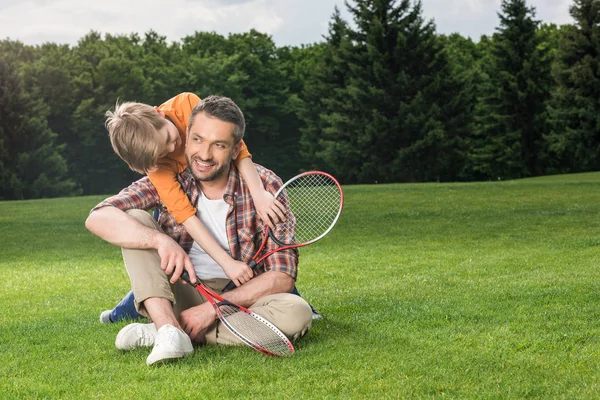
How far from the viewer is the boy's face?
509cm

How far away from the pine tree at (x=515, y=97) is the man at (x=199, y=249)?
49600 millimetres

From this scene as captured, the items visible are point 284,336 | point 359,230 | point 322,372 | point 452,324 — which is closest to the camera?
point 322,372

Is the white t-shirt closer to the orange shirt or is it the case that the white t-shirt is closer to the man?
the man

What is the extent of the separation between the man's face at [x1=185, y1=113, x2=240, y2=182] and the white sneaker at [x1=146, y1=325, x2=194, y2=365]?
3.48 feet

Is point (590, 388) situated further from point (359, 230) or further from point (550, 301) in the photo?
point (359, 230)

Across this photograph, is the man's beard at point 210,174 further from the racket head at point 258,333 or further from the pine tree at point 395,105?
the pine tree at point 395,105

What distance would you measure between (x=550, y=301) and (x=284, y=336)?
2931 mm

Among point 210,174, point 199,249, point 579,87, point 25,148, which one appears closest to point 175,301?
point 199,249

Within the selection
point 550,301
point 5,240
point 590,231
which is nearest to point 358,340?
point 550,301

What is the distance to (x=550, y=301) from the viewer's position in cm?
673

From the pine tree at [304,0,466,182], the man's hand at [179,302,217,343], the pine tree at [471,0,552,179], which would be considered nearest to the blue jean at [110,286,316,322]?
the man's hand at [179,302,217,343]

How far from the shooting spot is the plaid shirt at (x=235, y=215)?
A: 17.5 feet

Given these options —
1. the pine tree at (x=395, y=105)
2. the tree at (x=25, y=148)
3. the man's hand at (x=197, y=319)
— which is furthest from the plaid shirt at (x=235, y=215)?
the tree at (x=25, y=148)

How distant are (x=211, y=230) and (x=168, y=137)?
0.75 meters
